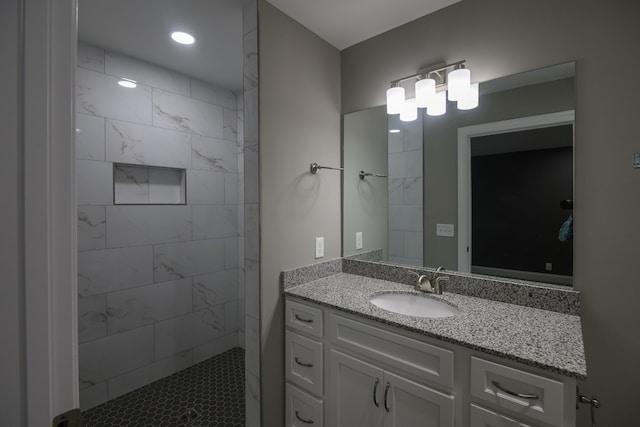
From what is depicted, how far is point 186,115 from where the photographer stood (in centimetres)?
256

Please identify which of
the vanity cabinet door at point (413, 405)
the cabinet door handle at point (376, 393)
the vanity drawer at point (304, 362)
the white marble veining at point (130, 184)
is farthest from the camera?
the white marble veining at point (130, 184)

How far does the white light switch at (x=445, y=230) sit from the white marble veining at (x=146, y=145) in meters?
2.07

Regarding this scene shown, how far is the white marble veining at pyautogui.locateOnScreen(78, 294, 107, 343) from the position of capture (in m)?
2.02

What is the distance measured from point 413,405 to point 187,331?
2060mm

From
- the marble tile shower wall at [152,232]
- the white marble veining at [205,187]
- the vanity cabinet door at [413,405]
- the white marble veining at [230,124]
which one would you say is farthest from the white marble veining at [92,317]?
the vanity cabinet door at [413,405]

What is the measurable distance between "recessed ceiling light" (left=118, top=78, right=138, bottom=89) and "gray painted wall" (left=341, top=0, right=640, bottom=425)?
247 centimetres

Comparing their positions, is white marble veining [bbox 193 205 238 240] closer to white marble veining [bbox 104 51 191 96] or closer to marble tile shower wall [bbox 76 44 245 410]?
marble tile shower wall [bbox 76 44 245 410]

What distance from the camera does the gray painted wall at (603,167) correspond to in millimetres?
1202

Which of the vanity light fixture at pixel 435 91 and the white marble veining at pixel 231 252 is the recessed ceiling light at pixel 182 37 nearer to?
the vanity light fixture at pixel 435 91

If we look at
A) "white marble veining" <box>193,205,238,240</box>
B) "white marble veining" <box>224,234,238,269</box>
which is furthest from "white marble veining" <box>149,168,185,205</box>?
"white marble veining" <box>224,234,238,269</box>

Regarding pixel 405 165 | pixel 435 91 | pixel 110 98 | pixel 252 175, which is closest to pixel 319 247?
pixel 252 175

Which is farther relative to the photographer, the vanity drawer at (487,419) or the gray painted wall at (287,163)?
the gray painted wall at (287,163)

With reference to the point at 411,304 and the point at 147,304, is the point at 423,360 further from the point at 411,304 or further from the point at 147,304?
the point at 147,304

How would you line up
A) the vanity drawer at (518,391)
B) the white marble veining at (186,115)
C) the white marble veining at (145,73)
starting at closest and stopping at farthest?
the vanity drawer at (518,391), the white marble veining at (145,73), the white marble veining at (186,115)
